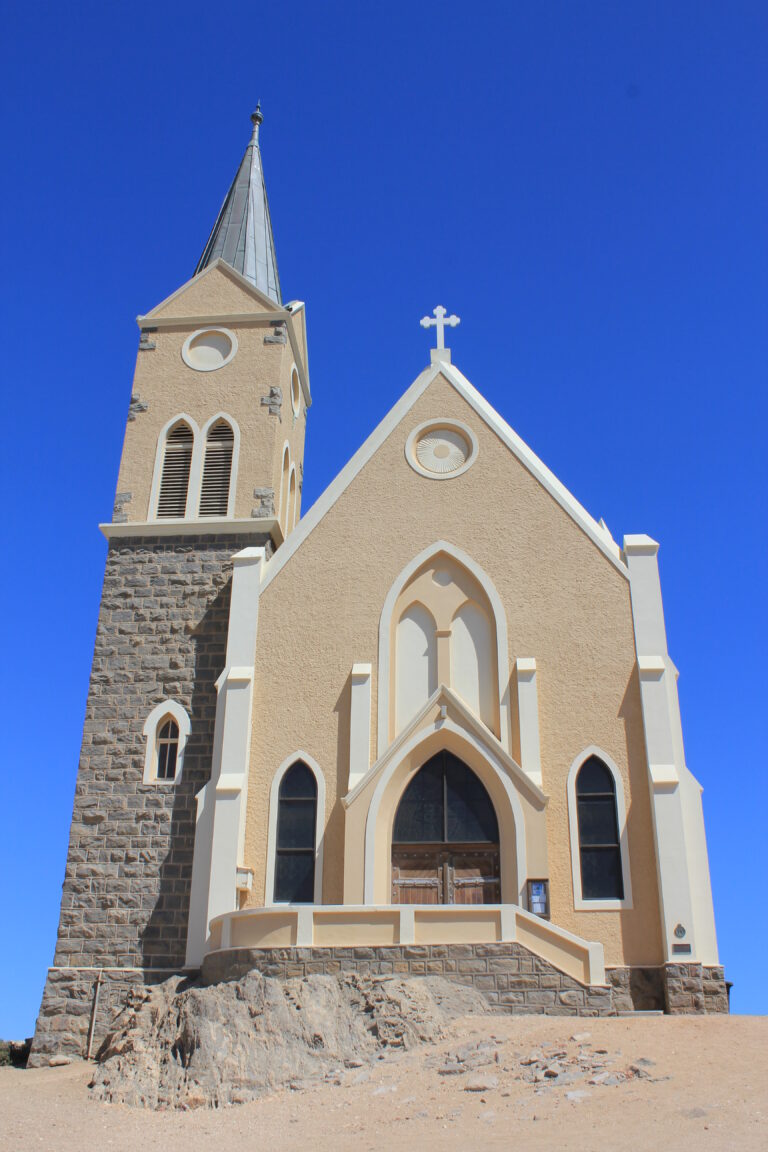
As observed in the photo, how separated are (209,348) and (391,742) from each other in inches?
388

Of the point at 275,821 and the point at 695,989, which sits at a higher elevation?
the point at 275,821

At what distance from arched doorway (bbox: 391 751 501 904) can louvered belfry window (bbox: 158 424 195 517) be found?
7.57 meters

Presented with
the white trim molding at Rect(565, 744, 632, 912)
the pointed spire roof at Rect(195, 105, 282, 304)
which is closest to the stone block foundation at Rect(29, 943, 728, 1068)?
the white trim molding at Rect(565, 744, 632, 912)

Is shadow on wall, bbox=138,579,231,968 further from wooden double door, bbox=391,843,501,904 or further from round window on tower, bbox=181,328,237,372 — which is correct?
round window on tower, bbox=181,328,237,372

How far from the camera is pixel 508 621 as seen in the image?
1850 cm

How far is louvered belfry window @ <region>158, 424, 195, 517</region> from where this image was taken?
2158 centimetres

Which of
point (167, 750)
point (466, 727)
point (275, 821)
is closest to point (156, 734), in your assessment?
point (167, 750)

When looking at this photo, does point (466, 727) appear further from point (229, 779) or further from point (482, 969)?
point (482, 969)

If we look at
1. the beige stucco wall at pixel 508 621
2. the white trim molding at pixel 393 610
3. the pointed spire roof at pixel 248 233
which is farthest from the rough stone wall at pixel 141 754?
Answer: the pointed spire roof at pixel 248 233

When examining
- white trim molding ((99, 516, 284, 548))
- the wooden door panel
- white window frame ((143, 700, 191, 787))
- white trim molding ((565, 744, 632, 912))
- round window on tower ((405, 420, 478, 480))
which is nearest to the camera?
white trim molding ((565, 744, 632, 912))

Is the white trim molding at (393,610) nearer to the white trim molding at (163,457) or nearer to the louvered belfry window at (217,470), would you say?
the louvered belfry window at (217,470)

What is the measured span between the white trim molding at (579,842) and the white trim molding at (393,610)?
3.88 ft

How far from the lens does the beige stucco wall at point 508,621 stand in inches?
668

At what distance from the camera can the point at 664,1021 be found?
1291cm
